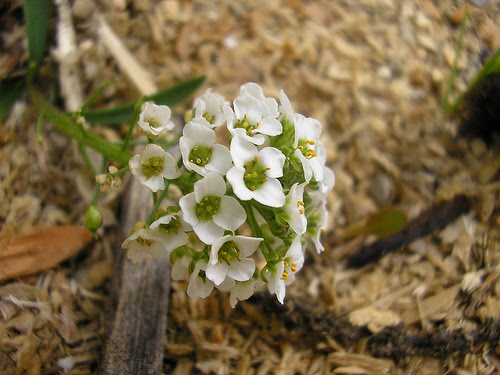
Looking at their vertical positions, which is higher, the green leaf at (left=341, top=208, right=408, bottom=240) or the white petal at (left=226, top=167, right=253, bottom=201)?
the white petal at (left=226, top=167, right=253, bottom=201)

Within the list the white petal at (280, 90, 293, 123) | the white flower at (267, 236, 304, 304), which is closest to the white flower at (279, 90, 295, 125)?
the white petal at (280, 90, 293, 123)

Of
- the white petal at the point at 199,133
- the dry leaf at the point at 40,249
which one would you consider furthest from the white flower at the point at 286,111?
the dry leaf at the point at 40,249

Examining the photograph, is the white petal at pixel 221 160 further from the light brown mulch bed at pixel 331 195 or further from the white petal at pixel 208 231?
the light brown mulch bed at pixel 331 195

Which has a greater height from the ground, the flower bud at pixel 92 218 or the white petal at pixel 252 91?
the white petal at pixel 252 91

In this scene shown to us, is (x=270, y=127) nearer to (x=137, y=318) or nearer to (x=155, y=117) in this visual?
(x=155, y=117)

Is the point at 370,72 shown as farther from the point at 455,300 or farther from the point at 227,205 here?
the point at 227,205

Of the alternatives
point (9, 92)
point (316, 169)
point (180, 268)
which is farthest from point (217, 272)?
point (9, 92)

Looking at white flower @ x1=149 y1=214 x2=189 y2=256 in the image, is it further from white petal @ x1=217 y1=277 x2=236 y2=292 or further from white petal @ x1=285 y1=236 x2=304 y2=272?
white petal @ x1=285 y1=236 x2=304 y2=272
